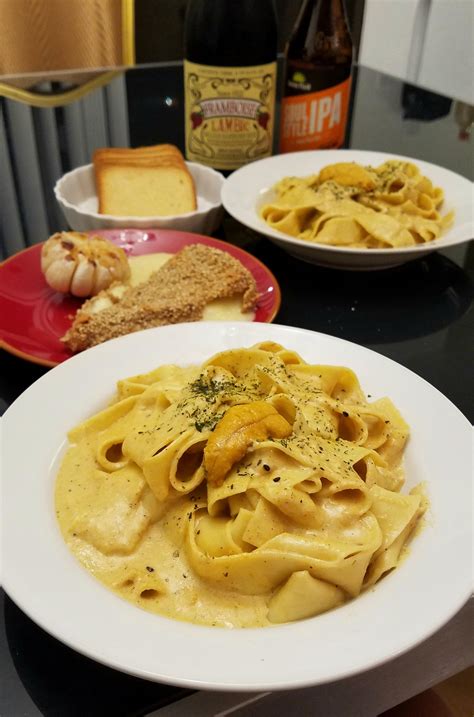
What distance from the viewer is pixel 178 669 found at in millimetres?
659

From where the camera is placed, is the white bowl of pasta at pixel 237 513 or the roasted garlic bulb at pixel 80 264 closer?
the white bowl of pasta at pixel 237 513

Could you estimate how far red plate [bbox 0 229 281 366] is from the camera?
131 centimetres

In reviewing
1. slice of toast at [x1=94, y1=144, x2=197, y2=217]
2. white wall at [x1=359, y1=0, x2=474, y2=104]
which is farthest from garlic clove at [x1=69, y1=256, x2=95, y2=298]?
white wall at [x1=359, y1=0, x2=474, y2=104]

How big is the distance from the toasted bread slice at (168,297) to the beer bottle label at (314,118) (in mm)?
817

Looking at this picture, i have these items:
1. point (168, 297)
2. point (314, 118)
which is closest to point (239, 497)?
point (168, 297)

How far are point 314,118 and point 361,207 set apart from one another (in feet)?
1.82

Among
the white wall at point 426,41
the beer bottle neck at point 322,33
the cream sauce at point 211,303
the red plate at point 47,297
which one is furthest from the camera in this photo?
the white wall at point 426,41

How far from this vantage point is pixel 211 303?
151 centimetres

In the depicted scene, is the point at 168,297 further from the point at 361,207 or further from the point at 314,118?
the point at 314,118

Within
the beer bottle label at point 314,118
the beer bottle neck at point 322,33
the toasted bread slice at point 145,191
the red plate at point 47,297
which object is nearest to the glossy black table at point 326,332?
the red plate at point 47,297

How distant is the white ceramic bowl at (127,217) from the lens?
1.78m

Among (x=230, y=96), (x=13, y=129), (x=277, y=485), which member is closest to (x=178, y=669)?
Answer: (x=277, y=485)

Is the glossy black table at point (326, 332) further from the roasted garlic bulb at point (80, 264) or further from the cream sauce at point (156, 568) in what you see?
the roasted garlic bulb at point (80, 264)

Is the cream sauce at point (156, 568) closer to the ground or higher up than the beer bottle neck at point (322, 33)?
closer to the ground
